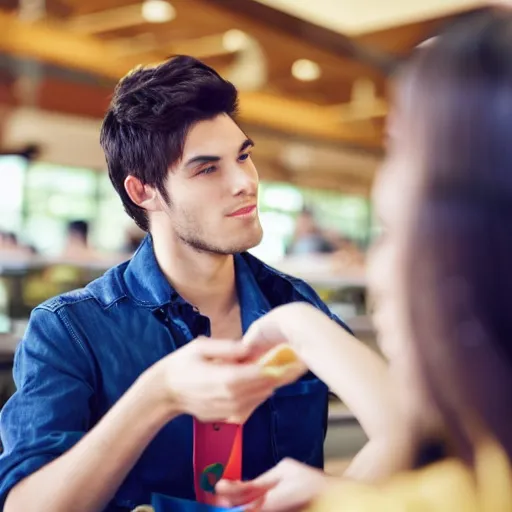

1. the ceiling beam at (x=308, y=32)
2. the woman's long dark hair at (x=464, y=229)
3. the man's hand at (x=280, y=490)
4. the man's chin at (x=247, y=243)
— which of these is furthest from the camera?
the ceiling beam at (x=308, y=32)

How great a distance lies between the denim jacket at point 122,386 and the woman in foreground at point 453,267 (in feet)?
2.05

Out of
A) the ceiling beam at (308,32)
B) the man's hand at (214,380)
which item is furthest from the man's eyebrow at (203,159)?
the ceiling beam at (308,32)

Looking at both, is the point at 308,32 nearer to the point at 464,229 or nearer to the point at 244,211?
the point at 244,211

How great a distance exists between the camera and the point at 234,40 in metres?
6.38

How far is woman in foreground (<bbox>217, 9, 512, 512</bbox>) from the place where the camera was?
1.81ft

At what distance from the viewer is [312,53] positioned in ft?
21.9

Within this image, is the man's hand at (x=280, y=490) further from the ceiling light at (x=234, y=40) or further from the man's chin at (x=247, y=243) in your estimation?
the ceiling light at (x=234, y=40)

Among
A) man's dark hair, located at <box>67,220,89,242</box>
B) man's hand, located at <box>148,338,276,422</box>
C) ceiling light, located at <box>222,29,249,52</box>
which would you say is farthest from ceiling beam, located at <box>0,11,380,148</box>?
man's hand, located at <box>148,338,276,422</box>

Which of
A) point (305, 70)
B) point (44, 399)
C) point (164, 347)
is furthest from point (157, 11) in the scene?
point (44, 399)

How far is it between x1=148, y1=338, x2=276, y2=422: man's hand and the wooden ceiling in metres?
3.75

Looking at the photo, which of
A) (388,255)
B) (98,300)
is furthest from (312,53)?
(388,255)

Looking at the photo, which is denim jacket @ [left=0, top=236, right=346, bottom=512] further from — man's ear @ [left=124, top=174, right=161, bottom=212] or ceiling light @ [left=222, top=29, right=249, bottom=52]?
ceiling light @ [left=222, top=29, right=249, bottom=52]

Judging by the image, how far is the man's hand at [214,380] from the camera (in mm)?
944

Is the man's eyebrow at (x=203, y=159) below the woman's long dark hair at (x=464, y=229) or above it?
above
